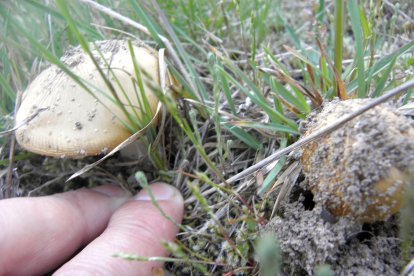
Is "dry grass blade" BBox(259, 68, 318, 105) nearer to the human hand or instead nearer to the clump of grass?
the clump of grass

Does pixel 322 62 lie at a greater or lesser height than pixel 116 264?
greater

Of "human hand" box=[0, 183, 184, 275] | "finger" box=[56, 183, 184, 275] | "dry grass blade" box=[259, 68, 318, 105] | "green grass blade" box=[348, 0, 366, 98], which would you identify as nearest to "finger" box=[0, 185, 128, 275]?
"human hand" box=[0, 183, 184, 275]

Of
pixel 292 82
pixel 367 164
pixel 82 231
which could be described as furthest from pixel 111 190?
pixel 367 164

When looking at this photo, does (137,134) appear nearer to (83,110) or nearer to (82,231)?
(83,110)

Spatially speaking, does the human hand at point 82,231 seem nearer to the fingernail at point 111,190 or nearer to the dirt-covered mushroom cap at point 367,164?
the fingernail at point 111,190

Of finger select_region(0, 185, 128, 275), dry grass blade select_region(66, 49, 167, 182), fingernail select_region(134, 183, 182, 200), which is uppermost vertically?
dry grass blade select_region(66, 49, 167, 182)

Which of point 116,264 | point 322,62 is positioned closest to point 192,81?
point 322,62

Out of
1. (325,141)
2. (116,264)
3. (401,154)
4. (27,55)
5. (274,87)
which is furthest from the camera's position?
(27,55)

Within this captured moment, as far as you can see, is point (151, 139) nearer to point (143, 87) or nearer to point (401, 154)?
point (143, 87)
